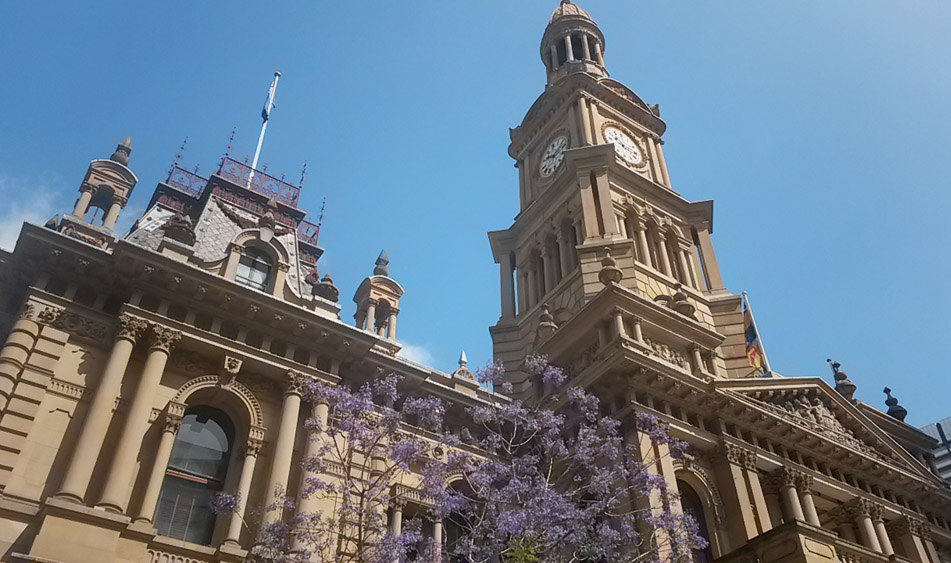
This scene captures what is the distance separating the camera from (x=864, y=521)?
26.5 metres

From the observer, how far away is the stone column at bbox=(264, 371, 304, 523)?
1805cm

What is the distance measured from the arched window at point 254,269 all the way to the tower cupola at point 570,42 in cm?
2652

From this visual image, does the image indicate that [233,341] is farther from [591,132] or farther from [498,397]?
[591,132]

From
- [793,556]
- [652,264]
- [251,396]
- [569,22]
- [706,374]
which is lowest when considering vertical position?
[793,556]

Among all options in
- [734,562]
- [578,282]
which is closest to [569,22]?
[578,282]

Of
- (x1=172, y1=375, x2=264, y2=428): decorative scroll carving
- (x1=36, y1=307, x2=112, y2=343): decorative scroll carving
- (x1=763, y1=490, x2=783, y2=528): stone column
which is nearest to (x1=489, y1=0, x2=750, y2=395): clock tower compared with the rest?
(x1=763, y1=490, x2=783, y2=528): stone column

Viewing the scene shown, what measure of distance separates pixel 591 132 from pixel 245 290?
890 inches

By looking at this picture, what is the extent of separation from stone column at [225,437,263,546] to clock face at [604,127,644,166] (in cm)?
2527

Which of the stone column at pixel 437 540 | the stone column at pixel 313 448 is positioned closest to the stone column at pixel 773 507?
the stone column at pixel 437 540

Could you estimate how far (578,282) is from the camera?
3105 cm

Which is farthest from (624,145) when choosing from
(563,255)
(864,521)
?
(864,521)

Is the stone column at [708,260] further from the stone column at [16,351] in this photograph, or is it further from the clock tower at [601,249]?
the stone column at [16,351]

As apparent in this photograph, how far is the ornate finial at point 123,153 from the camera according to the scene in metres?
24.0

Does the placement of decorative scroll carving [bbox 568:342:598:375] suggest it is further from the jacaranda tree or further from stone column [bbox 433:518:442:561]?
stone column [bbox 433:518:442:561]
